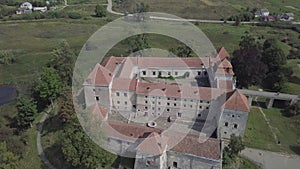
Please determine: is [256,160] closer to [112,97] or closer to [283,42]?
[112,97]

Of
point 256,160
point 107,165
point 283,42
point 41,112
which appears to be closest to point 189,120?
point 256,160

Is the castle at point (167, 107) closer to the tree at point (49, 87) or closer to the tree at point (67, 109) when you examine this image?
the tree at point (67, 109)

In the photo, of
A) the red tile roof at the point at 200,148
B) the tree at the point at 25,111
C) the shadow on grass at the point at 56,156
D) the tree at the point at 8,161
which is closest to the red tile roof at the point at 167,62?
the tree at the point at 25,111

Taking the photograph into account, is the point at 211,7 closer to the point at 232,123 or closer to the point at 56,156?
the point at 232,123

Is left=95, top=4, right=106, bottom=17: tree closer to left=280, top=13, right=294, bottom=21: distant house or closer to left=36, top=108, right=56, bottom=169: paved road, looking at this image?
left=280, top=13, right=294, bottom=21: distant house

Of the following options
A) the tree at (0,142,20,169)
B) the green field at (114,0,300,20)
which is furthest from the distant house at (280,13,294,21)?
the tree at (0,142,20,169)

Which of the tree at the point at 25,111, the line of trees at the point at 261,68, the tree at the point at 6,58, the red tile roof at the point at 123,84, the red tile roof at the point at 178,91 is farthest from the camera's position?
the tree at the point at 6,58

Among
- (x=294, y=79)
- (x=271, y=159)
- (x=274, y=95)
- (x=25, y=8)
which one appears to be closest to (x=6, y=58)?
(x=25, y=8)
